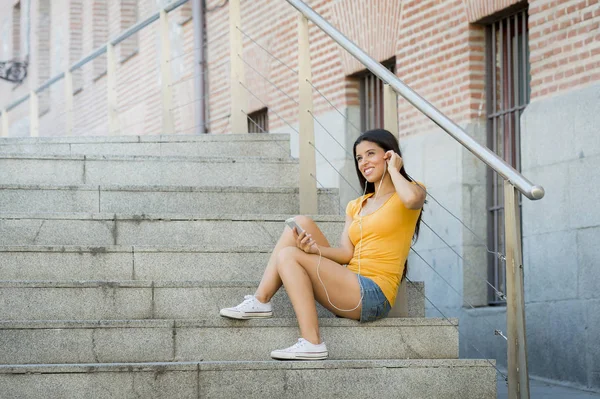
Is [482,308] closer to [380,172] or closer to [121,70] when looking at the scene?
[380,172]

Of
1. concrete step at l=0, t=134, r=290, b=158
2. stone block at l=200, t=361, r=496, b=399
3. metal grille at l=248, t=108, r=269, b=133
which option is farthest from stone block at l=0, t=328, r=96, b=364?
metal grille at l=248, t=108, r=269, b=133

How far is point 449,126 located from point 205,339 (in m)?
1.42

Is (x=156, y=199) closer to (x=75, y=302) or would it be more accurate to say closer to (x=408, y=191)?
(x=75, y=302)

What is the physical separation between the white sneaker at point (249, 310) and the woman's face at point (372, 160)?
2.55 ft

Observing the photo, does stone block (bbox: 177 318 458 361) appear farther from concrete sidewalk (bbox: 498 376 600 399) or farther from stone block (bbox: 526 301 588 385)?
stone block (bbox: 526 301 588 385)

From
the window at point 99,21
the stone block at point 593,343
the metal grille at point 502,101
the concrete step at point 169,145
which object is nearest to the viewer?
the stone block at point 593,343

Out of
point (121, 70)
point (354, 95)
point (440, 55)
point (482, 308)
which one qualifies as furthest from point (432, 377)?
point (121, 70)

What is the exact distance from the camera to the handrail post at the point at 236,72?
28.9 feet

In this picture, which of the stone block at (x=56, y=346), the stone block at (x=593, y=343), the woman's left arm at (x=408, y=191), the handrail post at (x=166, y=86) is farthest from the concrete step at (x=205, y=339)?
the handrail post at (x=166, y=86)

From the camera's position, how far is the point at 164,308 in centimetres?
603

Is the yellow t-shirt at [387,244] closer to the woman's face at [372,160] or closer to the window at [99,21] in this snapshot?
the woman's face at [372,160]

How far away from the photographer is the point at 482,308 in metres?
8.95

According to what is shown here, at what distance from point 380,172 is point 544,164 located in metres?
2.54

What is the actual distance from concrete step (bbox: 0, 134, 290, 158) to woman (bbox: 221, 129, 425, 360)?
245 centimetres
